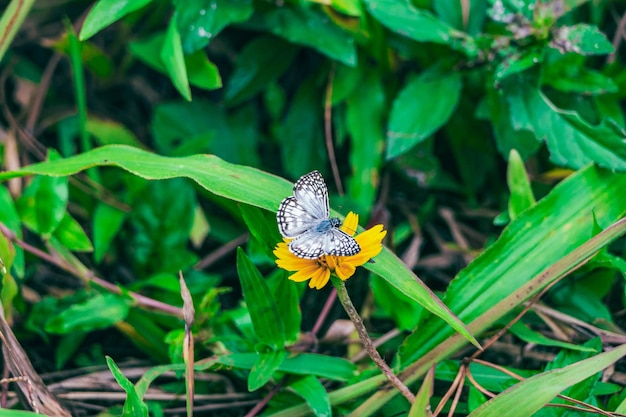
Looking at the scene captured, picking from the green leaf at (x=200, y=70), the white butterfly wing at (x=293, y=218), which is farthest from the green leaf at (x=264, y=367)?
the green leaf at (x=200, y=70)


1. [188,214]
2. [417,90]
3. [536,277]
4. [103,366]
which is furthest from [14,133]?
[536,277]

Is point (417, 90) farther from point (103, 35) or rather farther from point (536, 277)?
point (103, 35)

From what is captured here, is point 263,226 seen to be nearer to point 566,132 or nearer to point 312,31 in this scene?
point 312,31

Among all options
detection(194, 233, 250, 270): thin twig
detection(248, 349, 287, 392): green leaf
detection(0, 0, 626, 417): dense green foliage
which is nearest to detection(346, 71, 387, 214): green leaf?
detection(0, 0, 626, 417): dense green foliage

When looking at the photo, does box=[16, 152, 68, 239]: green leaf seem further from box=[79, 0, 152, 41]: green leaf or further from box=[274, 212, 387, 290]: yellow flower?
box=[274, 212, 387, 290]: yellow flower

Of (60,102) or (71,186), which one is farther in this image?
(60,102)

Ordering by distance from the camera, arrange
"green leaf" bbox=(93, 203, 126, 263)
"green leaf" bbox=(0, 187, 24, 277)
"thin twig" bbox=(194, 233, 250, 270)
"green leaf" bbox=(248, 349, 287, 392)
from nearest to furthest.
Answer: "green leaf" bbox=(248, 349, 287, 392) < "green leaf" bbox=(0, 187, 24, 277) < "green leaf" bbox=(93, 203, 126, 263) < "thin twig" bbox=(194, 233, 250, 270)

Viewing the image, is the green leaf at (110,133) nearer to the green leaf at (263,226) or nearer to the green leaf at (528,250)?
the green leaf at (263,226)
